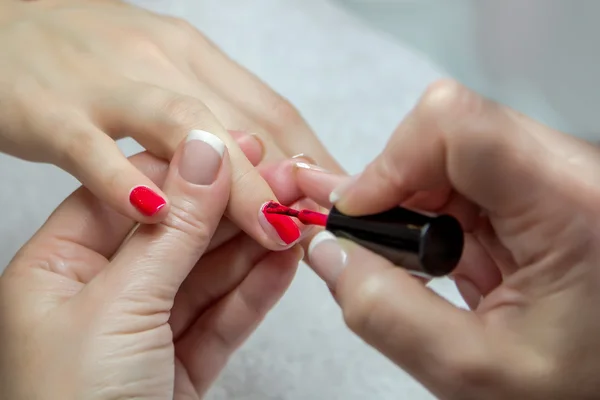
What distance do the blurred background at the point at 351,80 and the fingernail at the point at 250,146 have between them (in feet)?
0.81

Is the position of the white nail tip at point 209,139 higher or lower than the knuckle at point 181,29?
higher

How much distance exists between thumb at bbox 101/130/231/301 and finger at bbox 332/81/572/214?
0.17 meters

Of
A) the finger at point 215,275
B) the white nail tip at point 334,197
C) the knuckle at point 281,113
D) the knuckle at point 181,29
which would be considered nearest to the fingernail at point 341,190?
the white nail tip at point 334,197

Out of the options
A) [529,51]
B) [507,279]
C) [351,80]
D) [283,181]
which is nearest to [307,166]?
[283,181]

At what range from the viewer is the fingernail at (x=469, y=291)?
0.52 m

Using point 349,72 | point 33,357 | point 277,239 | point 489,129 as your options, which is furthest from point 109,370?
point 349,72

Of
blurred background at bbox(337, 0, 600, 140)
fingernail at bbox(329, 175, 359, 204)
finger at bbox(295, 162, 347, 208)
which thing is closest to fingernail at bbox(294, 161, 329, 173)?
finger at bbox(295, 162, 347, 208)

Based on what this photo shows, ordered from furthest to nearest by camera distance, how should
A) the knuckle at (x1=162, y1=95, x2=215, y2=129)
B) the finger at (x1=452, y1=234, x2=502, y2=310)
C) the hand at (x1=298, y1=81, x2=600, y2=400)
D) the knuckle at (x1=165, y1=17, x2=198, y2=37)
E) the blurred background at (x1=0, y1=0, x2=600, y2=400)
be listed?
the knuckle at (x1=165, y1=17, x2=198, y2=37) < the blurred background at (x1=0, y1=0, x2=600, y2=400) < the knuckle at (x1=162, y1=95, x2=215, y2=129) < the finger at (x1=452, y1=234, x2=502, y2=310) < the hand at (x1=298, y1=81, x2=600, y2=400)

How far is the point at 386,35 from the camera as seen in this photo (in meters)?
1.12

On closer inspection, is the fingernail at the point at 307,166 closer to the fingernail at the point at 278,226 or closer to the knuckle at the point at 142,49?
the fingernail at the point at 278,226

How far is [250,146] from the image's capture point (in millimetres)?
664

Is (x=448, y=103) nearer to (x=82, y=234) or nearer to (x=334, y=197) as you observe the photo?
(x=334, y=197)

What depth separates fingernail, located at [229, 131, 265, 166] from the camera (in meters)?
0.66

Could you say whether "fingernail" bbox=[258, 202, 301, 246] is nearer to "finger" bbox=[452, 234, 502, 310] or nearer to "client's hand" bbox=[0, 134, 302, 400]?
"client's hand" bbox=[0, 134, 302, 400]
